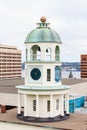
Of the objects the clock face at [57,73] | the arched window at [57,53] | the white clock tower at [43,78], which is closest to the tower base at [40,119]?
the white clock tower at [43,78]

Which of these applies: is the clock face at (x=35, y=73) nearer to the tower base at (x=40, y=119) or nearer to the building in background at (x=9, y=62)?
the tower base at (x=40, y=119)

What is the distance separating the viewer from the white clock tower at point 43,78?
29.9 m

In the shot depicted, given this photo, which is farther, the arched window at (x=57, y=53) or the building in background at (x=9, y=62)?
the building in background at (x=9, y=62)

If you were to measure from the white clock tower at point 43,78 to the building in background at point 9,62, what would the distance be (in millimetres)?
141520

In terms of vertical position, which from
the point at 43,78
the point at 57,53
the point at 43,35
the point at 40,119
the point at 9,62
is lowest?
the point at 40,119

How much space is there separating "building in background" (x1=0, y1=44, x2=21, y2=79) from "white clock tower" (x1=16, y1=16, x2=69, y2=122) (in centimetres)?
14152

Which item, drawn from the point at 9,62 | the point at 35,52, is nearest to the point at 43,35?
the point at 35,52

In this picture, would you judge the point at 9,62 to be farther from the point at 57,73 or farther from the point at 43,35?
the point at 43,35

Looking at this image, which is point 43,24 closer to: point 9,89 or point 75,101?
point 9,89

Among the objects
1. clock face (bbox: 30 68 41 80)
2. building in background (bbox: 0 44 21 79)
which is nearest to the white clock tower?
clock face (bbox: 30 68 41 80)

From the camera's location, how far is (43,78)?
98.4 ft

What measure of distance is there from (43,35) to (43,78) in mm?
3760

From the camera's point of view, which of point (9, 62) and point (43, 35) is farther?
point (9, 62)

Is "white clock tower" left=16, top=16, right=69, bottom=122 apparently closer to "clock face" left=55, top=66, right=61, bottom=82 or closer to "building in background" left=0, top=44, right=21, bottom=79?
"clock face" left=55, top=66, right=61, bottom=82
